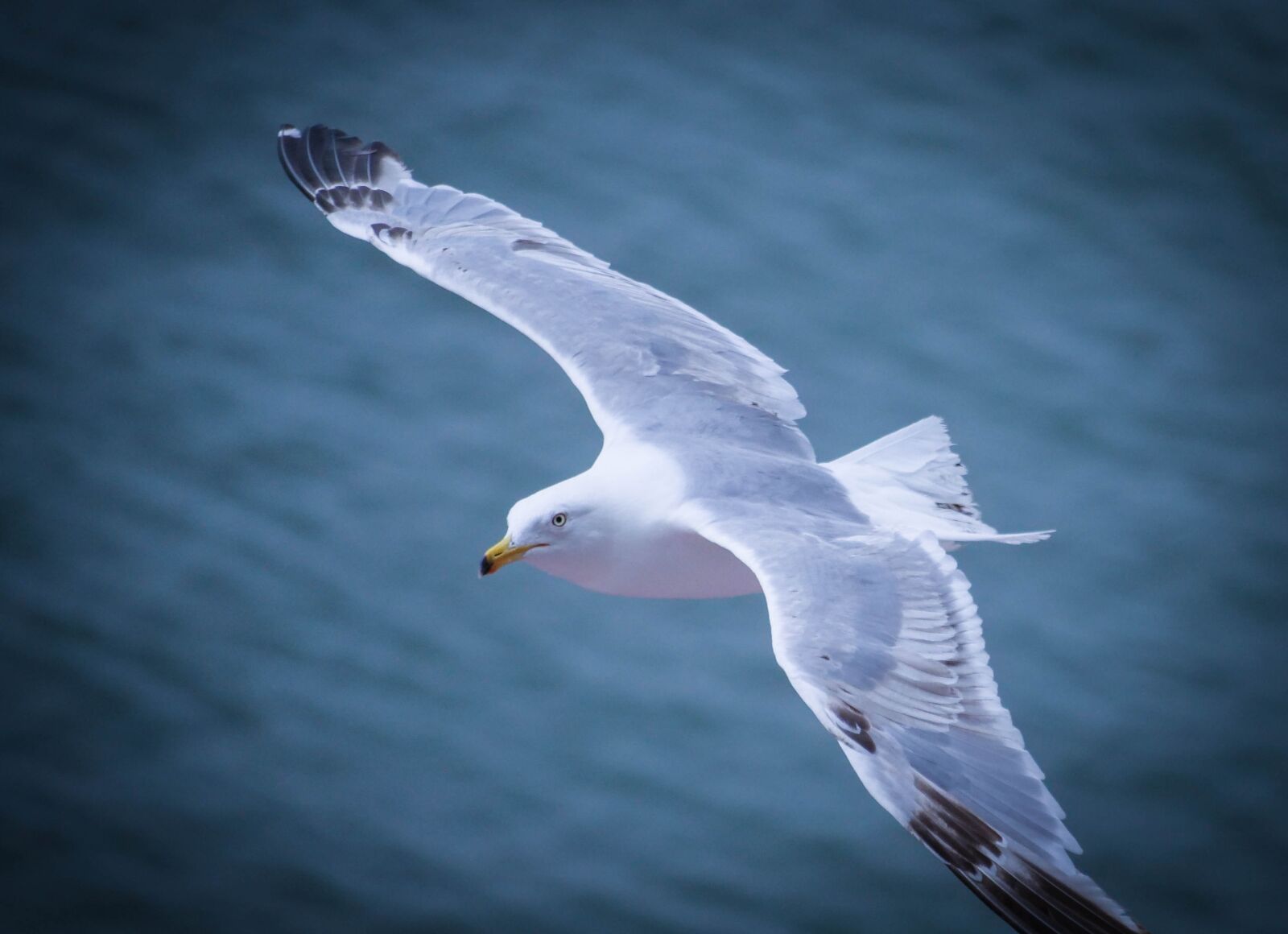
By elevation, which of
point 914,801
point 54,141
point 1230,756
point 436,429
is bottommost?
point 914,801

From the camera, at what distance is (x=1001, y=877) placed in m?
3.61

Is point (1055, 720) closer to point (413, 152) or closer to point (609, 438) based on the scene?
point (609, 438)

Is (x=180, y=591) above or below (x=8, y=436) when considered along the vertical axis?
below

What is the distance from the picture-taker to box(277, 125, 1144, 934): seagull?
376 centimetres

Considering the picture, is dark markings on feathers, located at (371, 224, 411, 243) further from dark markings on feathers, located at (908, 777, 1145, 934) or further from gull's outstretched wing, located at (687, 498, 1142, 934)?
dark markings on feathers, located at (908, 777, 1145, 934)

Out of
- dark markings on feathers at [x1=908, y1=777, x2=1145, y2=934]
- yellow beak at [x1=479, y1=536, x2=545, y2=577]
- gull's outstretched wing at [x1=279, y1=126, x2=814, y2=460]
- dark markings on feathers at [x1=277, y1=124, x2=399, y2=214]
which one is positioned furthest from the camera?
dark markings on feathers at [x1=277, y1=124, x2=399, y2=214]

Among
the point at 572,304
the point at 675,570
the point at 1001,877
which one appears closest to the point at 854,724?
the point at 1001,877

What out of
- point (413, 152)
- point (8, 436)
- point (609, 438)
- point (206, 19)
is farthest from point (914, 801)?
point (206, 19)

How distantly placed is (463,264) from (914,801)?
2.66 meters

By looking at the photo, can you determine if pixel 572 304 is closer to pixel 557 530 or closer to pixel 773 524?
pixel 557 530

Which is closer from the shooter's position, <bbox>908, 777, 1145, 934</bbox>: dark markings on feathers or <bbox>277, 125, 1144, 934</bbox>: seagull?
<bbox>908, 777, 1145, 934</bbox>: dark markings on feathers

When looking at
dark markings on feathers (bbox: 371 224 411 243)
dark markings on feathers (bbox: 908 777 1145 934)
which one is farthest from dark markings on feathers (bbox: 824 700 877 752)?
dark markings on feathers (bbox: 371 224 411 243)

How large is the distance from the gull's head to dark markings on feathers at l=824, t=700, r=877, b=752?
43.2 inches

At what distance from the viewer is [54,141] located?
8758 millimetres
